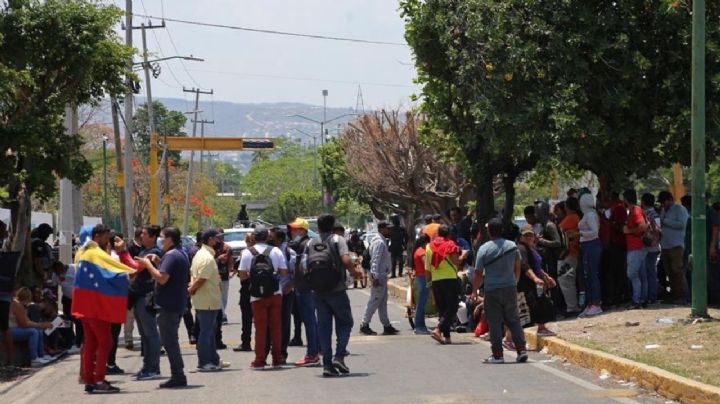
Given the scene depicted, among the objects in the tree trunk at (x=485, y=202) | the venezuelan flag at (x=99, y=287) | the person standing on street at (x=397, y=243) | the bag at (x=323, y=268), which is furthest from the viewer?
the person standing on street at (x=397, y=243)

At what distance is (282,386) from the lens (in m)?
13.0

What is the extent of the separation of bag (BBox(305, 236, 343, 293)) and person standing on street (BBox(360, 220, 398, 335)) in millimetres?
5276

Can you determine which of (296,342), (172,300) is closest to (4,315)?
(172,300)

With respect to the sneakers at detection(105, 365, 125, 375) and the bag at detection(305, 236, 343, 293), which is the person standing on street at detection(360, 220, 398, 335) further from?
the bag at detection(305, 236, 343, 293)

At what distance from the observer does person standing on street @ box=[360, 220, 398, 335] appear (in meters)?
19.1

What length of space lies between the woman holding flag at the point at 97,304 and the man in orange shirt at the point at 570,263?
7766 mm

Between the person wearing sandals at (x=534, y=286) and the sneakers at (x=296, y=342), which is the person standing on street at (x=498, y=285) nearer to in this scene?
the person wearing sandals at (x=534, y=286)

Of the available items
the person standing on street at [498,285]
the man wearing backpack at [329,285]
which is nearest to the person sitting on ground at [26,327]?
the man wearing backpack at [329,285]

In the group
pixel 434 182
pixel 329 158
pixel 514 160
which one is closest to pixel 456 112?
pixel 514 160

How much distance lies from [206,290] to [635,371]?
5.05m

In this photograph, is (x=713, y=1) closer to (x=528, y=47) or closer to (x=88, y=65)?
(x=528, y=47)

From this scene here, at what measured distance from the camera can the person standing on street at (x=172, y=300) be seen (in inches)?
520

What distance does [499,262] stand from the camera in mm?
14344

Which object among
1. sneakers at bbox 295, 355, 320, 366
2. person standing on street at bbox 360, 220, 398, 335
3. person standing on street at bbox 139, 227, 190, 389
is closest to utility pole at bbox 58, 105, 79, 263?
person standing on street at bbox 360, 220, 398, 335
